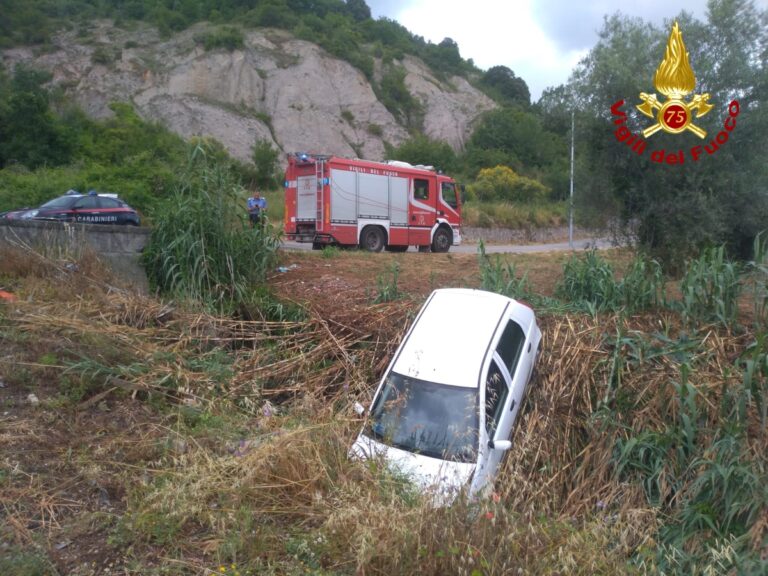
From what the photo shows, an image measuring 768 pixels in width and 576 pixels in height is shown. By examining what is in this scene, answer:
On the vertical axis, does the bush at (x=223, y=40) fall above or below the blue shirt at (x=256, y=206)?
above

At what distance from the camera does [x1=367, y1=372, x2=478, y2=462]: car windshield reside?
5.62 metres

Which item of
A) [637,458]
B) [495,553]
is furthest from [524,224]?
[495,553]

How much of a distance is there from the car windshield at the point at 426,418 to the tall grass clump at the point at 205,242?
401cm

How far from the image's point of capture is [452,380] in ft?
20.3

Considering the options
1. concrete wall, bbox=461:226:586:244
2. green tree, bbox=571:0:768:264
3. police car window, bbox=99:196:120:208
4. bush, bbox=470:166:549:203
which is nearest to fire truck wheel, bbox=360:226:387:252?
police car window, bbox=99:196:120:208

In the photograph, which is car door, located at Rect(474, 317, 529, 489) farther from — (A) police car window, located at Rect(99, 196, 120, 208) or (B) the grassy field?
(A) police car window, located at Rect(99, 196, 120, 208)

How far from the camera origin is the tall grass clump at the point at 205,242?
9.74 meters

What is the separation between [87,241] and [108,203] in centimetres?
966

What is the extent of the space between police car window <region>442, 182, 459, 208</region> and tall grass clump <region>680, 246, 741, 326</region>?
1389 centimetres

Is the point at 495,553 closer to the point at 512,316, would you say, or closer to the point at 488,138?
the point at 512,316

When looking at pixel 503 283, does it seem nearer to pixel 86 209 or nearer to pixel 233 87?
pixel 86 209

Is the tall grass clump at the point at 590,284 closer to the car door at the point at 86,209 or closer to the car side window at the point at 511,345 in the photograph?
the car side window at the point at 511,345

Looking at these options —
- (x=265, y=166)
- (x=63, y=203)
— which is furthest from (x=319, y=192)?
(x=265, y=166)

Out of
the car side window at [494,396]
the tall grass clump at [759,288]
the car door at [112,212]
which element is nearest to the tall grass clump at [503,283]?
the tall grass clump at [759,288]
